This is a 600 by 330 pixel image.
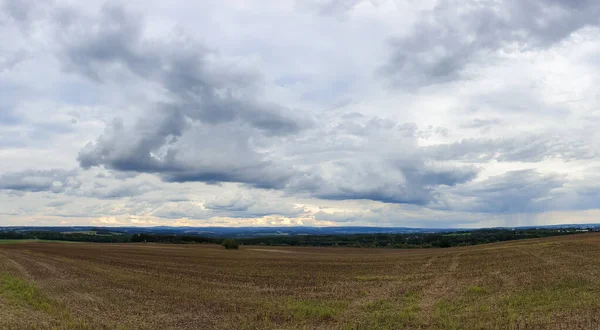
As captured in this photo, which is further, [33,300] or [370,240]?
[370,240]

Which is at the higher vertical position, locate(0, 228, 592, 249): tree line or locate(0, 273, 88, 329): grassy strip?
locate(0, 273, 88, 329): grassy strip

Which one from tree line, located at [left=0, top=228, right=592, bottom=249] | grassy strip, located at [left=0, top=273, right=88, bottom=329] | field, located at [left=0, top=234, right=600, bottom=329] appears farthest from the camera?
tree line, located at [left=0, top=228, right=592, bottom=249]

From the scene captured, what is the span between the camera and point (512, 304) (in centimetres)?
2033

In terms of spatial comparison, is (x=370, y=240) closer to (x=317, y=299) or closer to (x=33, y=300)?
(x=317, y=299)

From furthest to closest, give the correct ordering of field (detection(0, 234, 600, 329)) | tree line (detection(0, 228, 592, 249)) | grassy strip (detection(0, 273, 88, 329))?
tree line (detection(0, 228, 592, 249)) → grassy strip (detection(0, 273, 88, 329)) → field (detection(0, 234, 600, 329))

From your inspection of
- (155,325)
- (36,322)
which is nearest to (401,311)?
(155,325)

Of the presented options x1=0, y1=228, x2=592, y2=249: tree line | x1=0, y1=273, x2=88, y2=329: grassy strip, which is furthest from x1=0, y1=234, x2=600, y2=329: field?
x1=0, y1=228, x2=592, y2=249: tree line

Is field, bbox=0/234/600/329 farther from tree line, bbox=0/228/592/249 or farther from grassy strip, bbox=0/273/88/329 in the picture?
tree line, bbox=0/228/592/249

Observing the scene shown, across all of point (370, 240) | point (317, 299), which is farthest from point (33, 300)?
point (370, 240)

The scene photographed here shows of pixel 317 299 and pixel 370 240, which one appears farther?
pixel 370 240

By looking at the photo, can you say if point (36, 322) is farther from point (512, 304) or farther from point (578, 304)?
point (578, 304)

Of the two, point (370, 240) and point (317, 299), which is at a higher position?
point (317, 299)

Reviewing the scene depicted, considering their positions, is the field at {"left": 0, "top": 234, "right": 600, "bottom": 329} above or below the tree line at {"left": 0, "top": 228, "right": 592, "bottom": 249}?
above

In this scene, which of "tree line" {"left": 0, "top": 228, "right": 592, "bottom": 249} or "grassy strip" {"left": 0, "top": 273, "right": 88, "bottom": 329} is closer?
"grassy strip" {"left": 0, "top": 273, "right": 88, "bottom": 329}
